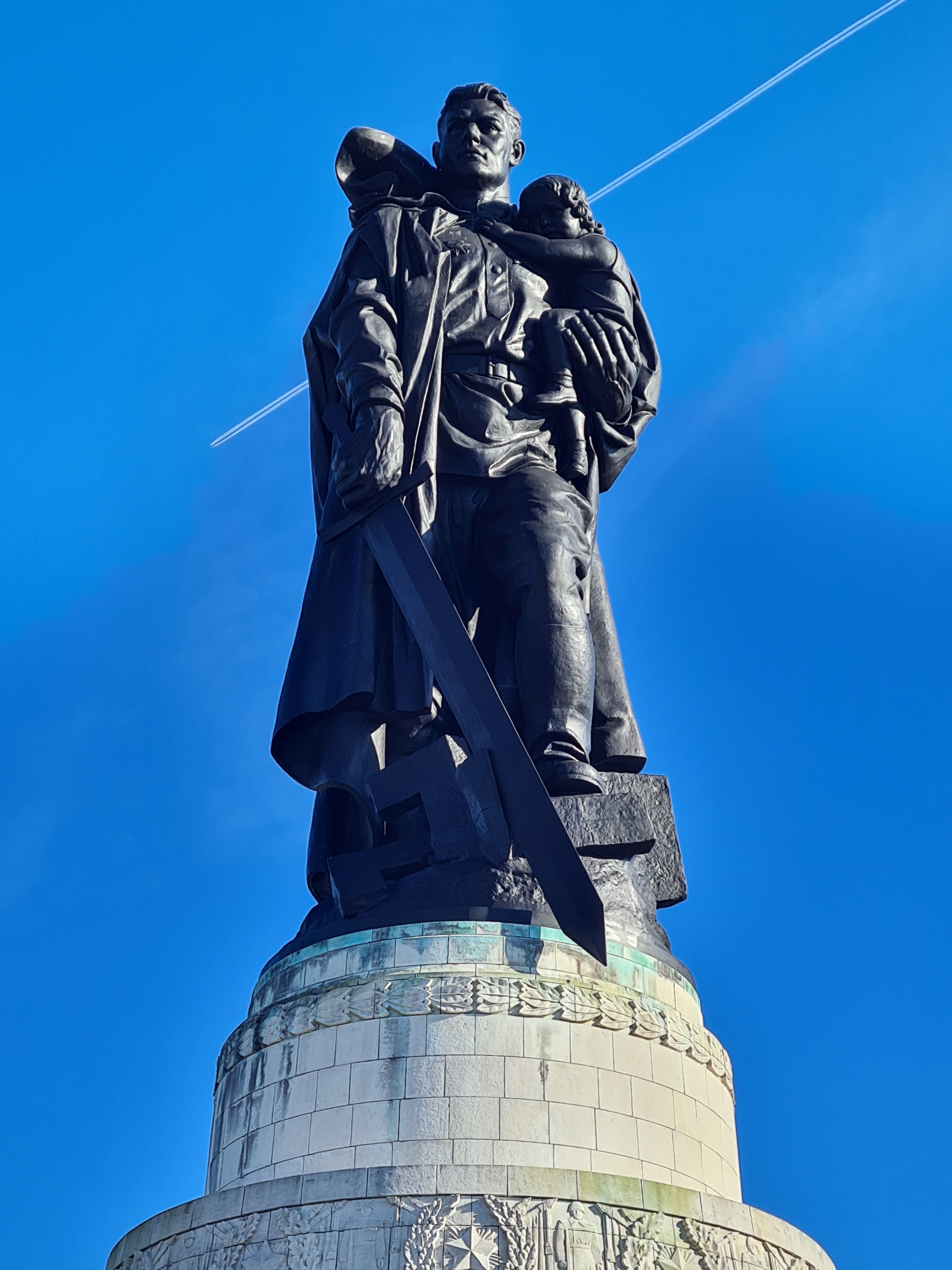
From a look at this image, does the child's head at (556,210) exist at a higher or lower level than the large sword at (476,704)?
higher

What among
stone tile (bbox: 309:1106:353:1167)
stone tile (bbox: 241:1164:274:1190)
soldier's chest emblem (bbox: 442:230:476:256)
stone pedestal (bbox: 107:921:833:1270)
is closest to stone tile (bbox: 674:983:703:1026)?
stone pedestal (bbox: 107:921:833:1270)

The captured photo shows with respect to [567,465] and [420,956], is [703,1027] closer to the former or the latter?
[420,956]

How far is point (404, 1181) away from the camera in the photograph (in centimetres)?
732

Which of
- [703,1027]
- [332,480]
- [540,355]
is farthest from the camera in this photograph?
[540,355]

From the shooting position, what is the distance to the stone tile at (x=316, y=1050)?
335 inches

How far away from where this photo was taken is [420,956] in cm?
869

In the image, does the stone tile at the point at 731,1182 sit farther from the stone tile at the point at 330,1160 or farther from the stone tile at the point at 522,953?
the stone tile at the point at 330,1160

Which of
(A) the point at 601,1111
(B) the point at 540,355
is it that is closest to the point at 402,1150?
(A) the point at 601,1111

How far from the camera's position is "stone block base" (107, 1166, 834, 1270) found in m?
7.16

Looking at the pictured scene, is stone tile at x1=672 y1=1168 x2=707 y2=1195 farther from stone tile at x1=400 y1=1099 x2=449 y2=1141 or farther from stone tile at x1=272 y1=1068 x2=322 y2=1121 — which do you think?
stone tile at x1=272 y1=1068 x2=322 y2=1121

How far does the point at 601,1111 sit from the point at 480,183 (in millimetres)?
8013

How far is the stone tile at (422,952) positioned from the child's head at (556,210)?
6.41 m

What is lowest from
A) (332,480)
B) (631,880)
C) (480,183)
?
(631,880)

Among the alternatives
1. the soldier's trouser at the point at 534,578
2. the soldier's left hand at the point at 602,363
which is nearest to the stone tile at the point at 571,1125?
the soldier's trouser at the point at 534,578
